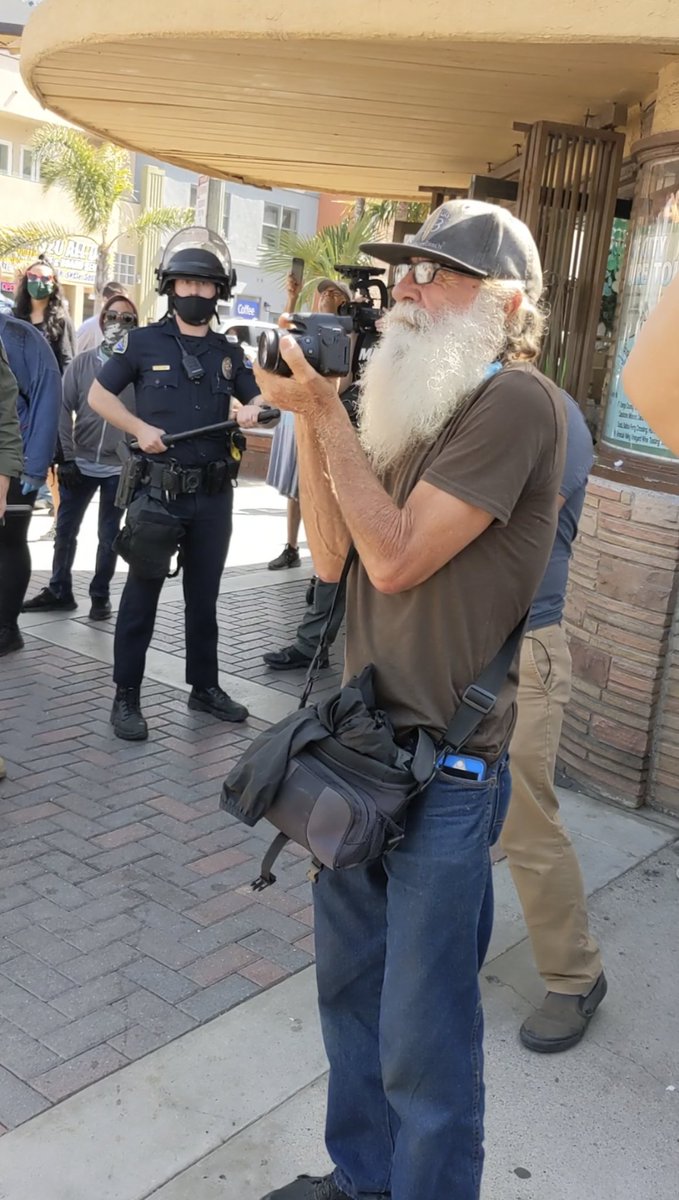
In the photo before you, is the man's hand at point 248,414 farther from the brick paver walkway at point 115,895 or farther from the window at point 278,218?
the window at point 278,218

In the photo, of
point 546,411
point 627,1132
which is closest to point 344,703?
point 546,411

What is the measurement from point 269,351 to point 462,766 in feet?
2.63

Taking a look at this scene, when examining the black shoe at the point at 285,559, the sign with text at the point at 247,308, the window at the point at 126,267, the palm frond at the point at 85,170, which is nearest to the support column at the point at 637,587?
the black shoe at the point at 285,559

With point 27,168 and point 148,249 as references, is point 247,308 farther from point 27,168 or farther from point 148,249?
point 27,168

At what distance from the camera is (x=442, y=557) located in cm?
177

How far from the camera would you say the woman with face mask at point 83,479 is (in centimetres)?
641

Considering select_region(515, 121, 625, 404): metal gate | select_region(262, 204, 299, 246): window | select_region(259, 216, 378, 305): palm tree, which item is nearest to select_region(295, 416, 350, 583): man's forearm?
select_region(515, 121, 625, 404): metal gate

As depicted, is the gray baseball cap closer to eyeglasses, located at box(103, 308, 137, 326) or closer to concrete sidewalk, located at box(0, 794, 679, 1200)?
concrete sidewalk, located at box(0, 794, 679, 1200)

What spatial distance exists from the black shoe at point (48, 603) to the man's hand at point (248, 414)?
97.7 inches

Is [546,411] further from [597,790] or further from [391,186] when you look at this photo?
[391,186]

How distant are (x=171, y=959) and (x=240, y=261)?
1361 inches

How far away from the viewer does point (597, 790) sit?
4.43 metres

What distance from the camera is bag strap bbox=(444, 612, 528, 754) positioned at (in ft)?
6.03

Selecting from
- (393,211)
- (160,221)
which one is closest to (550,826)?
(393,211)
